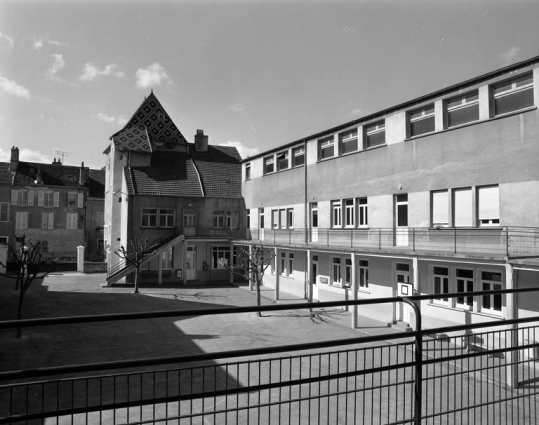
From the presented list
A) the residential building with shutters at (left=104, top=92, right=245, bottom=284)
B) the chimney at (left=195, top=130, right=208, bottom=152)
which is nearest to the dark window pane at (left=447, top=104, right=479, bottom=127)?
the residential building with shutters at (left=104, top=92, right=245, bottom=284)

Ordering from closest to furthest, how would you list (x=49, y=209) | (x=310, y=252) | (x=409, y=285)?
1. (x=409, y=285)
2. (x=310, y=252)
3. (x=49, y=209)

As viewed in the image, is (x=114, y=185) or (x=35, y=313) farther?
(x=114, y=185)

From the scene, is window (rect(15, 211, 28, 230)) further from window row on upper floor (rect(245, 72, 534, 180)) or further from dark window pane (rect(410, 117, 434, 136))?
dark window pane (rect(410, 117, 434, 136))

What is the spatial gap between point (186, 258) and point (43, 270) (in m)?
14.8

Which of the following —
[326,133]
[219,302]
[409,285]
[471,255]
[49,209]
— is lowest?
[219,302]

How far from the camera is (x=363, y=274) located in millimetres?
20359

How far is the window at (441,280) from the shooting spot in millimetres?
15859

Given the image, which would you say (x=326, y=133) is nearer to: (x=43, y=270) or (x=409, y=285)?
(x=409, y=285)

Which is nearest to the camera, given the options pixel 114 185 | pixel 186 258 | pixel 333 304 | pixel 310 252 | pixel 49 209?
pixel 333 304

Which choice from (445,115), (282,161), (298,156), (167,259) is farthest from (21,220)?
(445,115)

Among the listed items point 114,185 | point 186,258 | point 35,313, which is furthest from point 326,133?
point 114,185

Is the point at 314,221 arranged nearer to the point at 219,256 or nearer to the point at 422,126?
the point at 422,126

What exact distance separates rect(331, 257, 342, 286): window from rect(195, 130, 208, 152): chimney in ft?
70.0

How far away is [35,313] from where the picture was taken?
1994 cm
